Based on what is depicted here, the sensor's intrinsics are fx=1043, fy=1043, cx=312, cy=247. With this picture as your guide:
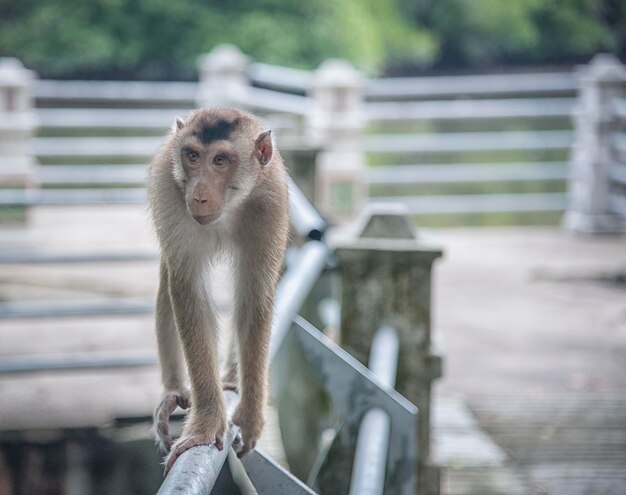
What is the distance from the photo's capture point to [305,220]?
3518 mm

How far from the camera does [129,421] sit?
16.2ft

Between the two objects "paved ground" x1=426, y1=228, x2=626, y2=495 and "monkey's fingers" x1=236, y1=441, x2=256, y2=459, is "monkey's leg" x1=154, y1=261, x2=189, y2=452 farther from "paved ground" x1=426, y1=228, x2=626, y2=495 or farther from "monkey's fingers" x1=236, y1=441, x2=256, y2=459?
"paved ground" x1=426, y1=228, x2=626, y2=495

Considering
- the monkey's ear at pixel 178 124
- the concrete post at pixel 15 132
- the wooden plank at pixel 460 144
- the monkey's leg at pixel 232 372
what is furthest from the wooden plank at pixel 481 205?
the monkey's ear at pixel 178 124

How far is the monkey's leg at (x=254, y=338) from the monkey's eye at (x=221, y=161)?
0.89 ft

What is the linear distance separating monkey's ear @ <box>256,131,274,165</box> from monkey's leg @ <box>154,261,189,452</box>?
38 cm

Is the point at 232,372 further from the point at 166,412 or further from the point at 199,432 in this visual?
the point at 199,432

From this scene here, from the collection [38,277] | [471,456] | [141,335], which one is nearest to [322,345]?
[471,456]

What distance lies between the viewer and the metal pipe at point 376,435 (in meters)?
2.15

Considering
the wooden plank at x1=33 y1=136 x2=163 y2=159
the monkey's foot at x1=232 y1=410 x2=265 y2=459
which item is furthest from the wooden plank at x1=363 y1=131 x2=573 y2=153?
the monkey's foot at x1=232 y1=410 x2=265 y2=459

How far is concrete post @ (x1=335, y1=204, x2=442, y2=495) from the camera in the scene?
334cm

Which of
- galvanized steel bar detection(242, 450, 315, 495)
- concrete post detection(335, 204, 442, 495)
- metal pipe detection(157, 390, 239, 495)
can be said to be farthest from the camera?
concrete post detection(335, 204, 442, 495)

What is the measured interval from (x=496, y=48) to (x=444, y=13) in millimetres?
4234

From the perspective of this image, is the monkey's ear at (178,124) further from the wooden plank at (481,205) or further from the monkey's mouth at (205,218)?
the wooden plank at (481,205)

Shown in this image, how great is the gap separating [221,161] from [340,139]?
303 inches
